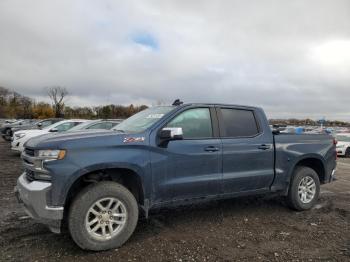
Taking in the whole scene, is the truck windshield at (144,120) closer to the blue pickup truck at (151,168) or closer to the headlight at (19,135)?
the blue pickup truck at (151,168)

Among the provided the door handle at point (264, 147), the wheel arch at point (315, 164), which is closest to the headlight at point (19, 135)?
the door handle at point (264, 147)

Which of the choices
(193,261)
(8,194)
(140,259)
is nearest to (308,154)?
(193,261)

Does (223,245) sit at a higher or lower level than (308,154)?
lower

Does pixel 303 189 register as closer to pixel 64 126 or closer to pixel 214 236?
pixel 214 236

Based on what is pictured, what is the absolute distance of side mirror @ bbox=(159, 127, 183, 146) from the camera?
425cm

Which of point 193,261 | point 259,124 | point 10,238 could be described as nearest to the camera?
point 193,261

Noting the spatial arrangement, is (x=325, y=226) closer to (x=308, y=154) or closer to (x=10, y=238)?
(x=308, y=154)

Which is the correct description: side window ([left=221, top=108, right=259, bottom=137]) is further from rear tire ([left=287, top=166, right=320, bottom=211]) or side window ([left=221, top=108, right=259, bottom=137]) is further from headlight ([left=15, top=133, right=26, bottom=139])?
headlight ([left=15, top=133, right=26, bottom=139])

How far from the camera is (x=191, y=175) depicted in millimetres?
4605

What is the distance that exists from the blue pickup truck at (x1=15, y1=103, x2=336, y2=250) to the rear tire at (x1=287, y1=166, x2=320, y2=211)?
0.02 m

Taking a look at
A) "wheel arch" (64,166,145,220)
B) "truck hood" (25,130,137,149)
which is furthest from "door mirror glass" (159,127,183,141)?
"wheel arch" (64,166,145,220)

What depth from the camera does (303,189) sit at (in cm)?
596

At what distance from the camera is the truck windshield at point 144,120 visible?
4.65 meters

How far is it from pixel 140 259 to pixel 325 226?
2963mm
